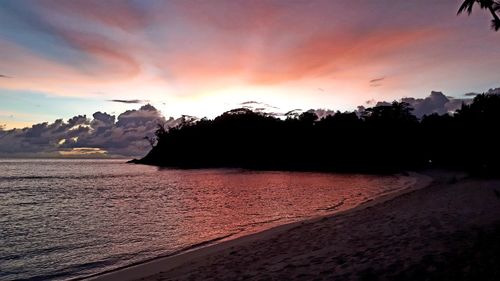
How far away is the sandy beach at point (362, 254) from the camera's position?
9.16m

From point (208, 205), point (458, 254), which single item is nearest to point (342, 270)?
point (458, 254)

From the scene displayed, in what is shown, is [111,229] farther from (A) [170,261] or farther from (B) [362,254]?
(B) [362,254]

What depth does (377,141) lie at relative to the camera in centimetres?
14212

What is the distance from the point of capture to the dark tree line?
7706cm

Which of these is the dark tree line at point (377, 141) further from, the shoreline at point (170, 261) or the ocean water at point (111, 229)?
the shoreline at point (170, 261)

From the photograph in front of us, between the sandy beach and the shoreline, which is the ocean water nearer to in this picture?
the shoreline

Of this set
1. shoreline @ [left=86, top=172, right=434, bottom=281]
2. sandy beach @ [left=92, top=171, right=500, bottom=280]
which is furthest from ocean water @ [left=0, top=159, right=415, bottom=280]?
sandy beach @ [left=92, top=171, right=500, bottom=280]

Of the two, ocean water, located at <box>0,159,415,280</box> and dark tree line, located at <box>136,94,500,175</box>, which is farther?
dark tree line, located at <box>136,94,500,175</box>

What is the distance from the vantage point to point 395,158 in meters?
136

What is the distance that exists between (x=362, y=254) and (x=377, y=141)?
137982 millimetres

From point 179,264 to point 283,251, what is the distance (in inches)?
160

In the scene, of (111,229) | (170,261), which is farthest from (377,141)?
(170,261)

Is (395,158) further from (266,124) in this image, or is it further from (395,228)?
(395,228)

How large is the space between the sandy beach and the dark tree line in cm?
5561
